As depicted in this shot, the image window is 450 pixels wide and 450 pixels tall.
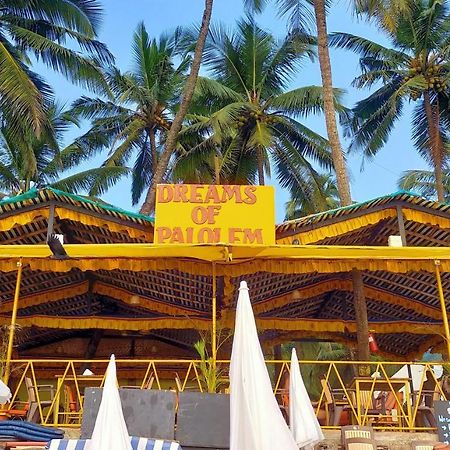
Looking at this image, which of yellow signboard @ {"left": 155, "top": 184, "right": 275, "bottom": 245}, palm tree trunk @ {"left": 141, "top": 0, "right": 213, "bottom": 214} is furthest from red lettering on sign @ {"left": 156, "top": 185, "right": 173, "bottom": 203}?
palm tree trunk @ {"left": 141, "top": 0, "right": 213, "bottom": 214}

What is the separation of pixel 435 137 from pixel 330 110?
7602mm

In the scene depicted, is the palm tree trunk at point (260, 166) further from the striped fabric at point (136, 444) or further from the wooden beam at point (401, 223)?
the striped fabric at point (136, 444)

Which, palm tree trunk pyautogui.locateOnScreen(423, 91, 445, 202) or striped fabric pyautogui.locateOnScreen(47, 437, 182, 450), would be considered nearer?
striped fabric pyautogui.locateOnScreen(47, 437, 182, 450)

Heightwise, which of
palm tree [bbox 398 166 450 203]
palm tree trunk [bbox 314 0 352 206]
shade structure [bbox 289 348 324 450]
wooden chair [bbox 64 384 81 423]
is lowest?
shade structure [bbox 289 348 324 450]

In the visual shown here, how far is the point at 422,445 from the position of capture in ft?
23.8

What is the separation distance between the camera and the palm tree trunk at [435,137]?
1983 centimetres

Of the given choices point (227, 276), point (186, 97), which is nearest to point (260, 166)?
point (186, 97)

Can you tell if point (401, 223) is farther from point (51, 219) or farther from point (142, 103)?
point (142, 103)

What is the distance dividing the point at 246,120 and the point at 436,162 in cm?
625

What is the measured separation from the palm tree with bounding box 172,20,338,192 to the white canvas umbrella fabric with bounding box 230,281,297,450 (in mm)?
14459

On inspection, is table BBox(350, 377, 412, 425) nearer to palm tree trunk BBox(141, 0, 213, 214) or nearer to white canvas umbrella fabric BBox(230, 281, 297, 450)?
white canvas umbrella fabric BBox(230, 281, 297, 450)

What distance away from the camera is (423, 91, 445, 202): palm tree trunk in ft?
65.1

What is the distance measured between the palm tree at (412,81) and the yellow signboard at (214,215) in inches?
463

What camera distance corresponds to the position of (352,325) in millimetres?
12664
